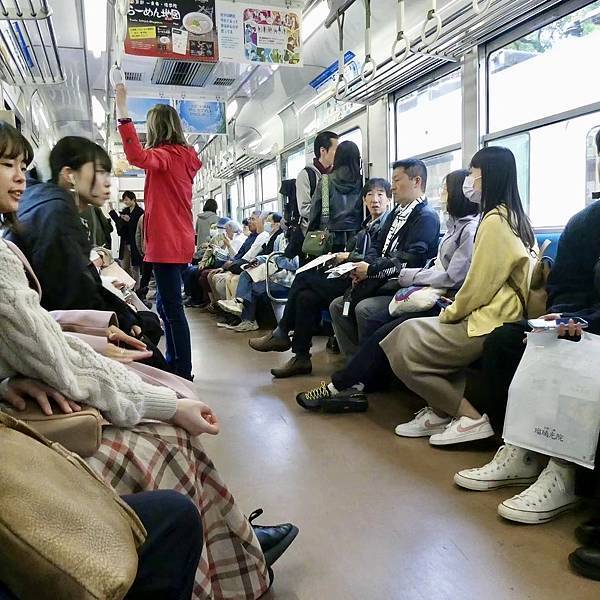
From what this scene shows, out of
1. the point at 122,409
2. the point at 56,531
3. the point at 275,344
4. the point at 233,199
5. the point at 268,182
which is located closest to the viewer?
the point at 56,531

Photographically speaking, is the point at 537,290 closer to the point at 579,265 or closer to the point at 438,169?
the point at 579,265

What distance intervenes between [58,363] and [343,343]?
2.84 meters

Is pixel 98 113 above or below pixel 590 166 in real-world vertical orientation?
above

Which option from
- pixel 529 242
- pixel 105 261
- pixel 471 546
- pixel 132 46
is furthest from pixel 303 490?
pixel 132 46

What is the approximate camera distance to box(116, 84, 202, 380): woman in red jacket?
130 inches

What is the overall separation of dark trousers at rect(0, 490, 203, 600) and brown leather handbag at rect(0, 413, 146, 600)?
0.12 meters

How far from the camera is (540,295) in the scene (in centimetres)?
249

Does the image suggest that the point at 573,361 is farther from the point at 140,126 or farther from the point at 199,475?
the point at 140,126

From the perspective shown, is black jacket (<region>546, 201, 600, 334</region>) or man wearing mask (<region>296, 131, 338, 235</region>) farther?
man wearing mask (<region>296, 131, 338, 235</region>)

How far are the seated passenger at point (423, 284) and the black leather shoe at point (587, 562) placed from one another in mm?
1416

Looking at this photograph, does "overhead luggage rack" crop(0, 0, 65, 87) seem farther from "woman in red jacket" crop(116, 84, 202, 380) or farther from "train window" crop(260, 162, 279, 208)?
"train window" crop(260, 162, 279, 208)

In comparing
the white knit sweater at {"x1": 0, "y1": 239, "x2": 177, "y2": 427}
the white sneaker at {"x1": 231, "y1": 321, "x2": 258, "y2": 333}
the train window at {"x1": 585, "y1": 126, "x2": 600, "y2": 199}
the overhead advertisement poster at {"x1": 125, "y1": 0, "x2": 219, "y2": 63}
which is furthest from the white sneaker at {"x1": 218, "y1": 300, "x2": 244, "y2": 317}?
the white knit sweater at {"x1": 0, "y1": 239, "x2": 177, "y2": 427}

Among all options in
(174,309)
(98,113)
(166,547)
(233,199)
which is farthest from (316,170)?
(233,199)

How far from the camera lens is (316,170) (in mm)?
4680
